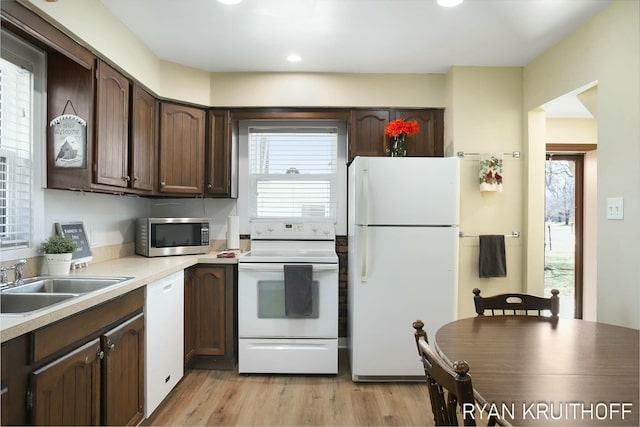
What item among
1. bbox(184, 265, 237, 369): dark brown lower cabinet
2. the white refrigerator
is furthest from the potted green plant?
the white refrigerator

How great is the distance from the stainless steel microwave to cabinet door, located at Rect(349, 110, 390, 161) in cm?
146

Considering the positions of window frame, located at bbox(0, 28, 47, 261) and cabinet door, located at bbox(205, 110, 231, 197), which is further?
cabinet door, located at bbox(205, 110, 231, 197)

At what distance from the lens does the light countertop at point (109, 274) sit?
1.22 metres

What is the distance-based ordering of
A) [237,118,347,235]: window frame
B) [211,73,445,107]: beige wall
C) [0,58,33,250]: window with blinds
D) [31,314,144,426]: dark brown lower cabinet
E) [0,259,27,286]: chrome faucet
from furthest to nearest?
[237,118,347,235]: window frame
[211,73,445,107]: beige wall
[0,58,33,250]: window with blinds
[0,259,27,286]: chrome faucet
[31,314,144,426]: dark brown lower cabinet

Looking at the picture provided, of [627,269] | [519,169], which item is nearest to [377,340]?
[627,269]

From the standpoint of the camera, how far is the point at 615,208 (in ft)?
6.71

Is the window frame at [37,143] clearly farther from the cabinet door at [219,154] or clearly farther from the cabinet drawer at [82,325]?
the cabinet door at [219,154]

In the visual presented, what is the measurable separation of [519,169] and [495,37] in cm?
106

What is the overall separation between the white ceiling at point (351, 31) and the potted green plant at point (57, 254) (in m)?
1.41

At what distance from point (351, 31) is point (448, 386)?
89.3 inches

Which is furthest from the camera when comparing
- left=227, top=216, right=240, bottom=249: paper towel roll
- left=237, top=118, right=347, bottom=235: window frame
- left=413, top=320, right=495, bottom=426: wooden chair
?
left=237, top=118, right=347, bottom=235: window frame

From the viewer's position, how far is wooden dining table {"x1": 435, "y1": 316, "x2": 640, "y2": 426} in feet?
2.95

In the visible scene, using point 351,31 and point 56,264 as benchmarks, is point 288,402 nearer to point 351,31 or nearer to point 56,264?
point 56,264

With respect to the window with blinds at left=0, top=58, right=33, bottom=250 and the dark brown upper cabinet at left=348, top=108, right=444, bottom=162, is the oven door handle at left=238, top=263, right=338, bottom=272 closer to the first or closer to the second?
the dark brown upper cabinet at left=348, top=108, right=444, bottom=162
